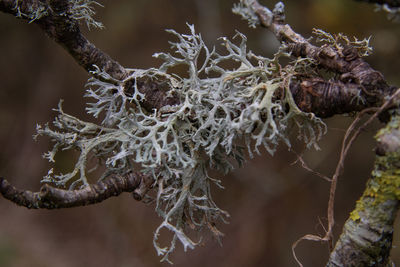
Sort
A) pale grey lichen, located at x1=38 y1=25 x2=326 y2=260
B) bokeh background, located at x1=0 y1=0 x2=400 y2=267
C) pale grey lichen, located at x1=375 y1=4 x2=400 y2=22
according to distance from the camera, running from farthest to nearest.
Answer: bokeh background, located at x1=0 y1=0 x2=400 y2=267, pale grey lichen, located at x1=38 y1=25 x2=326 y2=260, pale grey lichen, located at x1=375 y1=4 x2=400 y2=22

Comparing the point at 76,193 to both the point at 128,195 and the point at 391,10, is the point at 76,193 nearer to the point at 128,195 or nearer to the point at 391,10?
the point at 391,10

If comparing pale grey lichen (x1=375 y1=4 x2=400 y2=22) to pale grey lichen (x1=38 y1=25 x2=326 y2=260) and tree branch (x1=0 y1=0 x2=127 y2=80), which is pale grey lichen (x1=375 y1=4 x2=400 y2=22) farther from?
tree branch (x1=0 y1=0 x2=127 y2=80)

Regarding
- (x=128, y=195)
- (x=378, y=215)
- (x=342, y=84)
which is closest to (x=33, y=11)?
(x=342, y=84)

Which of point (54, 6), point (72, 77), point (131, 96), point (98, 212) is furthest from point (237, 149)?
point (72, 77)

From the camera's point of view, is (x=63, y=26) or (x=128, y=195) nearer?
(x=63, y=26)

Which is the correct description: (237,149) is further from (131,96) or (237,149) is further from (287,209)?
(287,209)

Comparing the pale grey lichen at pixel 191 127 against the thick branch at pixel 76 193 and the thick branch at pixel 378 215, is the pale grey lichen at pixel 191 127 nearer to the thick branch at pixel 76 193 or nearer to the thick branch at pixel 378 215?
the thick branch at pixel 76 193

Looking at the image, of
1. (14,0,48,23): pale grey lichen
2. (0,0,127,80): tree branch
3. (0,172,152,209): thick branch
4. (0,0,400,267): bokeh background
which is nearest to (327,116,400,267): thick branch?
(0,172,152,209): thick branch
